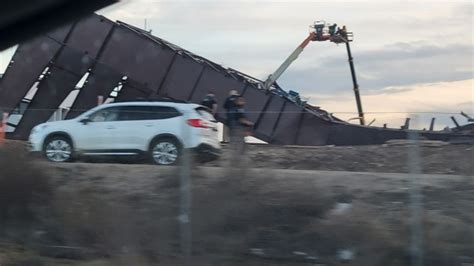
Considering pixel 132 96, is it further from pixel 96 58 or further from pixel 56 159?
pixel 56 159

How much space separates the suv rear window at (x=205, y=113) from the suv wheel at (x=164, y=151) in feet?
4.59

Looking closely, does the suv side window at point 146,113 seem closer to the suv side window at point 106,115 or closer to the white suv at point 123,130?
the white suv at point 123,130

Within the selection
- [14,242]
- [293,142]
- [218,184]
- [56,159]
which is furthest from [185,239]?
[293,142]

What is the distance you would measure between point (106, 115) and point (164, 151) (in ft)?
10.0

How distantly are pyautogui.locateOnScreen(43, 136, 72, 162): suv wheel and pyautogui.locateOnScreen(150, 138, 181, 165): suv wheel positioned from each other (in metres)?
1.57

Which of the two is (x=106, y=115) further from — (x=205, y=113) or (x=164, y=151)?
(x=164, y=151)

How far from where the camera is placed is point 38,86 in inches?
1067

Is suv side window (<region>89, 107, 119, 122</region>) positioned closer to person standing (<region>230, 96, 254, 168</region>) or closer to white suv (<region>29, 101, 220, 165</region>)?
white suv (<region>29, 101, 220, 165</region>)

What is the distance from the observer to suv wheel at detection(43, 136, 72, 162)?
13.8 m

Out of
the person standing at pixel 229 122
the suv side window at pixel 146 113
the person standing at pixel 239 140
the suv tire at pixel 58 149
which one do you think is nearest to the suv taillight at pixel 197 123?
the person standing at pixel 229 122

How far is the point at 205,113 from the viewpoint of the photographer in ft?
54.1

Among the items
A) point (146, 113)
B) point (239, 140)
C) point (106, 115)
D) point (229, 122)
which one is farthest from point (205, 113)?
point (239, 140)

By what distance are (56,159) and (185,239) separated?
429 centimetres

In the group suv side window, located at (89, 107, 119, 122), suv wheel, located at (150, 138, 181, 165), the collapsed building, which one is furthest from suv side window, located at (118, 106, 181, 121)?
the collapsed building
